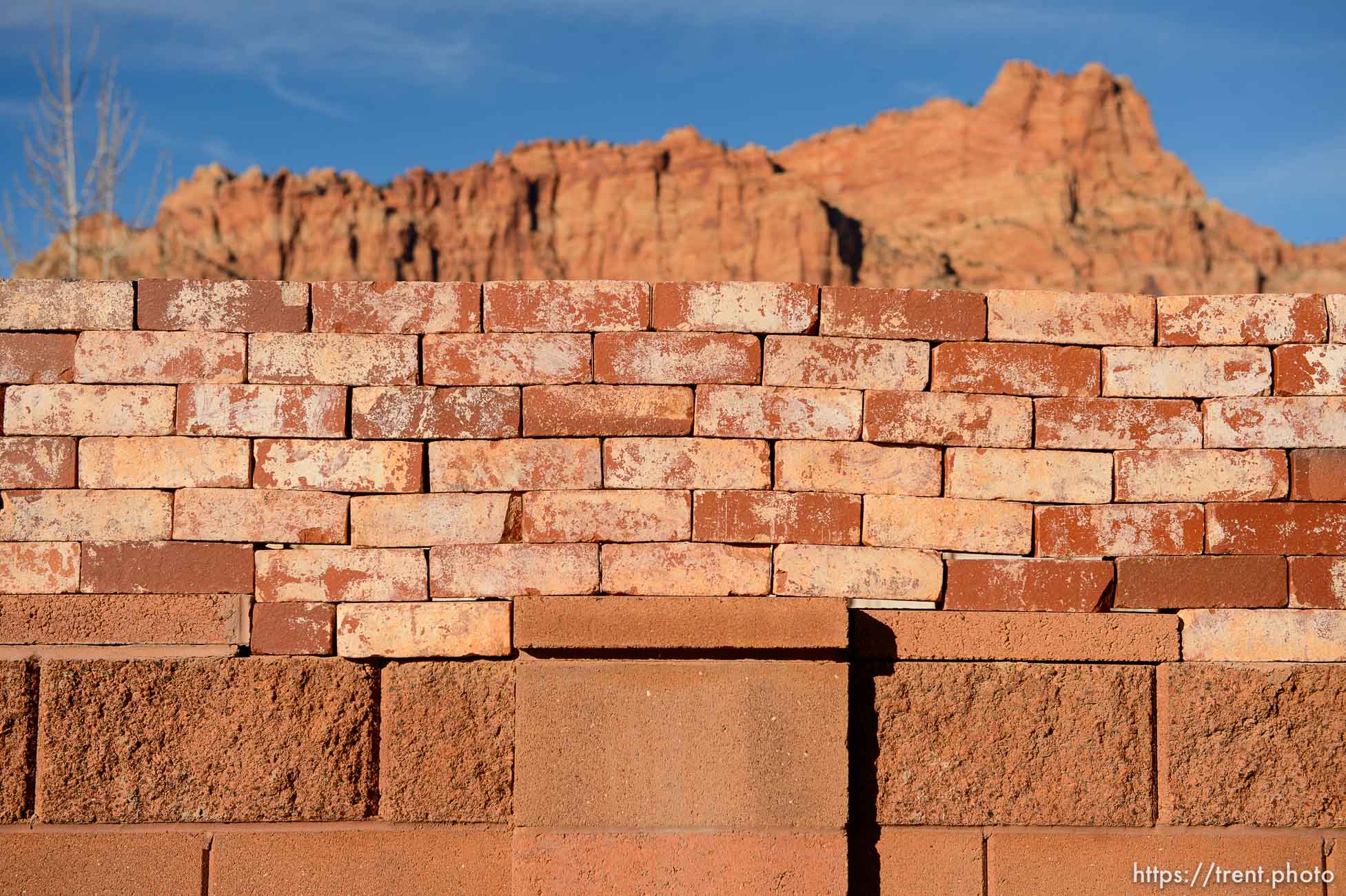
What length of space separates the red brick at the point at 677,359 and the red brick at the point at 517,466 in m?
0.29

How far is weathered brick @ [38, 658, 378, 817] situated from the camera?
382 cm

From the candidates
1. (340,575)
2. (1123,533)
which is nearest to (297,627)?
(340,575)

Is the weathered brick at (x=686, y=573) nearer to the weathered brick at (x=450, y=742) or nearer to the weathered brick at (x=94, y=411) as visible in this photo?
the weathered brick at (x=450, y=742)

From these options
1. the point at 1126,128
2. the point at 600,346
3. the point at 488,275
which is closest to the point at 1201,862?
the point at 600,346

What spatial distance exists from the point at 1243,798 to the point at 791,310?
8.10 feet

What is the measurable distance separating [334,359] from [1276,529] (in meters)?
3.55

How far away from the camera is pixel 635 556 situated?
382 cm

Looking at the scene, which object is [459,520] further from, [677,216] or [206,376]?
[677,216]

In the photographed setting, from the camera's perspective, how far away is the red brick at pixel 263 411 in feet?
12.7

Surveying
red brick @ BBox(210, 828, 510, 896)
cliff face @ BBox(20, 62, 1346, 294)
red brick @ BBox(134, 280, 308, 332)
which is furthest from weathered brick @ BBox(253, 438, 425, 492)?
cliff face @ BBox(20, 62, 1346, 294)

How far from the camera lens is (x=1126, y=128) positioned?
66.1m

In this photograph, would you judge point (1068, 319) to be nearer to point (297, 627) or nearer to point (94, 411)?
point (297, 627)

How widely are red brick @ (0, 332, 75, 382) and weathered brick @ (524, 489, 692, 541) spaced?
1812 mm

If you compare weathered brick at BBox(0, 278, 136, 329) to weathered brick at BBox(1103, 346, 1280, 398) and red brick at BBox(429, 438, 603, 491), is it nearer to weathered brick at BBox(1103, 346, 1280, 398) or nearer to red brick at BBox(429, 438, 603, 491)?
red brick at BBox(429, 438, 603, 491)
